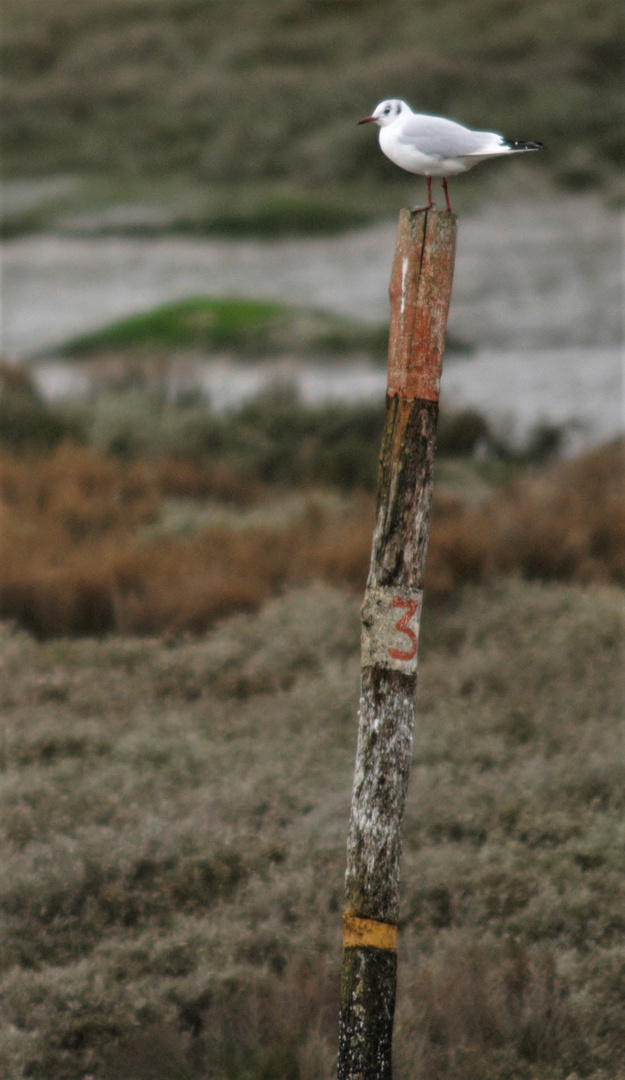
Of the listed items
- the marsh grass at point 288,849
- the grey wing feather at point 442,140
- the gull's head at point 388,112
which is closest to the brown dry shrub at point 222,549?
the marsh grass at point 288,849

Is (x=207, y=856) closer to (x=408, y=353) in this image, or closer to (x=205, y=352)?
(x=408, y=353)

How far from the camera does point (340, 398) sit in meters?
12.7

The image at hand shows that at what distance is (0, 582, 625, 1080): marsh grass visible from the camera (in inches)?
142

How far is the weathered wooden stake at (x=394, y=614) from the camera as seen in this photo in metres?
3.08

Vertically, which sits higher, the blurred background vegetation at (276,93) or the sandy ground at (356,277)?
the blurred background vegetation at (276,93)

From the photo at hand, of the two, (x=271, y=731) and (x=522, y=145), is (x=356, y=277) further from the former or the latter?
(x=522, y=145)

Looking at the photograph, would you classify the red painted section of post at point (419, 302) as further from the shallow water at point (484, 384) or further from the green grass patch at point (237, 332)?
the green grass patch at point (237, 332)

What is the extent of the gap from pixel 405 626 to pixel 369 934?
3.02ft

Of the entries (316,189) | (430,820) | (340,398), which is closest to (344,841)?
(430,820)

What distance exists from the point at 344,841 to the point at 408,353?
2554 mm

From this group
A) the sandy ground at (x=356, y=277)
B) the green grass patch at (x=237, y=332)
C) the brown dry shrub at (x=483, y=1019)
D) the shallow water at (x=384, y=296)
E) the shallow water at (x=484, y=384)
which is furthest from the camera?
the sandy ground at (x=356, y=277)

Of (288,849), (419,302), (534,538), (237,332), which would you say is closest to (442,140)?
(419,302)

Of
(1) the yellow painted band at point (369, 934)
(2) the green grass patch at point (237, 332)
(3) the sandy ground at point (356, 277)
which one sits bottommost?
(1) the yellow painted band at point (369, 934)

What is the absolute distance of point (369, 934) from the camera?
309cm
